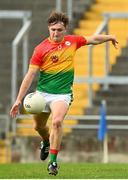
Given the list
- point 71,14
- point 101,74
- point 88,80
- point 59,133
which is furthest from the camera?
point 71,14

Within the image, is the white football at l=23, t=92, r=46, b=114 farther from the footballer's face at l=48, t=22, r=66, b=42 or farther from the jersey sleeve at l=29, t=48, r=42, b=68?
the footballer's face at l=48, t=22, r=66, b=42

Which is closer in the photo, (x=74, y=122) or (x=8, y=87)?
(x=74, y=122)

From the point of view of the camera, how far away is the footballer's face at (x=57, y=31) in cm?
1430

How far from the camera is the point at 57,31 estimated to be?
14336 millimetres

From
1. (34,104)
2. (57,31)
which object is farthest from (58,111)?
(57,31)

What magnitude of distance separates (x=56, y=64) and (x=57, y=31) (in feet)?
1.43

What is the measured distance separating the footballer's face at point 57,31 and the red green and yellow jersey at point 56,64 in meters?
0.07

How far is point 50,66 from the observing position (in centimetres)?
1444

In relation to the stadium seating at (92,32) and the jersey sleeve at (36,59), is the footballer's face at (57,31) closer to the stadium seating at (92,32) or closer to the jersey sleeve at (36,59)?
the jersey sleeve at (36,59)

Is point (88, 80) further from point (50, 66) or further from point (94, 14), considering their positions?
point (50, 66)

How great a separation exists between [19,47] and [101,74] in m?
2.23

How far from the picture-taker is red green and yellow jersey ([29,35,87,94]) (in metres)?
14.4

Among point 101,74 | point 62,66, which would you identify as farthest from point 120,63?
point 62,66

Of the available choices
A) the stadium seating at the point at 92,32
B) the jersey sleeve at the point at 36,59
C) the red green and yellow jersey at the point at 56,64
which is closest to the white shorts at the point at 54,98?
the red green and yellow jersey at the point at 56,64
